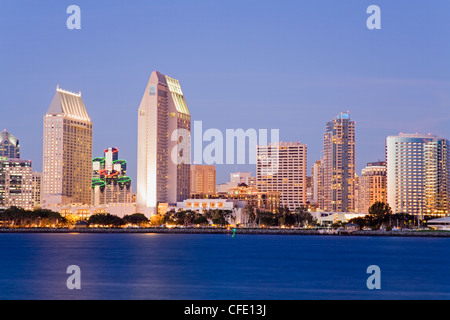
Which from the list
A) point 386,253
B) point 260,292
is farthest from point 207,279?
point 386,253

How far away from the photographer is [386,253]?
4808 inches

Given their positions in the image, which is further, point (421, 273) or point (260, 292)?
point (421, 273)

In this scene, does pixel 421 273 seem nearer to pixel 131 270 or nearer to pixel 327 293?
pixel 327 293

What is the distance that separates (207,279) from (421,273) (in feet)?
83.8

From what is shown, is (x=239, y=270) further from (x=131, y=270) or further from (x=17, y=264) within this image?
(x=17, y=264)

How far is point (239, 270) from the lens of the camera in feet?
286
